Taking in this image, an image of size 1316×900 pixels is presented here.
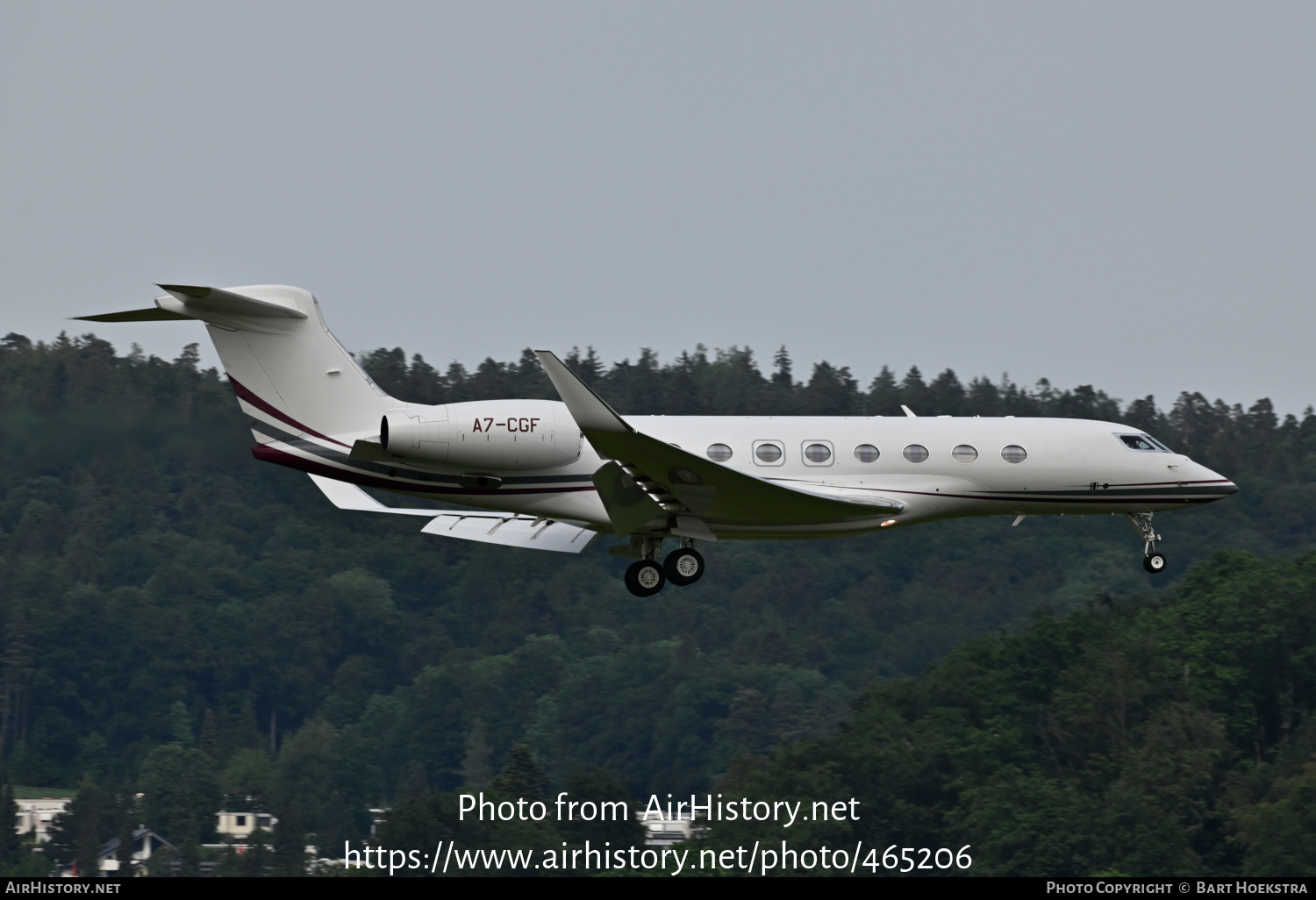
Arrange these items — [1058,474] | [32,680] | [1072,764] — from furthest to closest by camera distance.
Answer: [32,680], [1072,764], [1058,474]

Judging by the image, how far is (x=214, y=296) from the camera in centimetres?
2452

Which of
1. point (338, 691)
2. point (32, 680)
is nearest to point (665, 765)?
point (338, 691)

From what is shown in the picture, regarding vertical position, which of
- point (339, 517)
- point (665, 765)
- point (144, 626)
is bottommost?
point (665, 765)

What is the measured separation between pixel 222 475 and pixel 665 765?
26897 millimetres

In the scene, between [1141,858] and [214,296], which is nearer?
[214,296]

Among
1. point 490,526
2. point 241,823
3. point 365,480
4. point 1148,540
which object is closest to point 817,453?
point 490,526

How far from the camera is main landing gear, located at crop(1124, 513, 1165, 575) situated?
92.9 ft

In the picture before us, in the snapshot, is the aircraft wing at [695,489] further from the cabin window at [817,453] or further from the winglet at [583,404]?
the cabin window at [817,453]

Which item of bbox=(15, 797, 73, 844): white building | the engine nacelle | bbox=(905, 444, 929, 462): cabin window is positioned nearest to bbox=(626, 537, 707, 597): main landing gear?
the engine nacelle

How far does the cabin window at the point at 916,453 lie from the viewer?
2688cm

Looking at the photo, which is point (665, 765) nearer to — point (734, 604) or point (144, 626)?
point (734, 604)

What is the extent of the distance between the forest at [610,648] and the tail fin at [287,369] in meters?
29.9

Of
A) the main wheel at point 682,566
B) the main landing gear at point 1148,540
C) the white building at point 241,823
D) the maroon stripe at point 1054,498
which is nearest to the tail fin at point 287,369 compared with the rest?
the main wheel at point 682,566

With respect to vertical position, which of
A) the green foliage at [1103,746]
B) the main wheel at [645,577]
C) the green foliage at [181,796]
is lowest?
the green foliage at [181,796]
